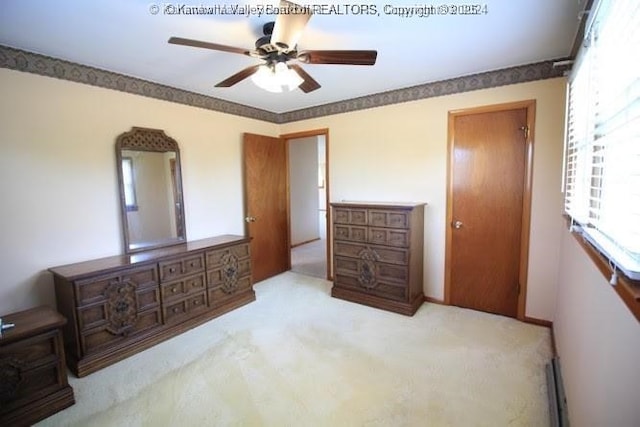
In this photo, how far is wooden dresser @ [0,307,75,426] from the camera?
1.75m

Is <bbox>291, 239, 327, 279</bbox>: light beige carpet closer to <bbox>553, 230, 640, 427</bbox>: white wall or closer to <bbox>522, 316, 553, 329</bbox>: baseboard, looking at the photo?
<bbox>522, 316, 553, 329</bbox>: baseboard

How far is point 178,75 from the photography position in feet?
9.30

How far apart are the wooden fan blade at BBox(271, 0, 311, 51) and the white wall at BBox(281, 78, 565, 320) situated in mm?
1939

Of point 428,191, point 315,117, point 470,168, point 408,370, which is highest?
point 315,117

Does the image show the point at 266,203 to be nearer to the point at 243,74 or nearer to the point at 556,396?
the point at 243,74

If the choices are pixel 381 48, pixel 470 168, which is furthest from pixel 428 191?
pixel 381 48

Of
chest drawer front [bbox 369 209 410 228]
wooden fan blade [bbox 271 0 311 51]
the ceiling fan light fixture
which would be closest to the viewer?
wooden fan blade [bbox 271 0 311 51]

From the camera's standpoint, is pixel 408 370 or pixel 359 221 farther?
pixel 359 221

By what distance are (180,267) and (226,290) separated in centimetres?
61

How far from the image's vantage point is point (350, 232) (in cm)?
344

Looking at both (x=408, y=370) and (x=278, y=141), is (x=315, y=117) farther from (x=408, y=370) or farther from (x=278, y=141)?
(x=408, y=370)

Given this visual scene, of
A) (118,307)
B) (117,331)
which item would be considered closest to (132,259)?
(118,307)

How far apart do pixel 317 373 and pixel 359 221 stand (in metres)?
1.64

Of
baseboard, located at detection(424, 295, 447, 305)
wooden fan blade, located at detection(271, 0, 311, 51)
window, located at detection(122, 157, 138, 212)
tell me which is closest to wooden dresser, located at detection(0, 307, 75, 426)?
window, located at detection(122, 157, 138, 212)
